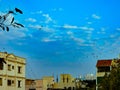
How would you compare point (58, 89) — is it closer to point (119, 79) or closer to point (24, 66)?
point (24, 66)

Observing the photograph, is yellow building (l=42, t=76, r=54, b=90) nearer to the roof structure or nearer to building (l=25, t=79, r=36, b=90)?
building (l=25, t=79, r=36, b=90)

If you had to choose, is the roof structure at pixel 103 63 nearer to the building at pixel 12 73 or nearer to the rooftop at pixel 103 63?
the rooftop at pixel 103 63

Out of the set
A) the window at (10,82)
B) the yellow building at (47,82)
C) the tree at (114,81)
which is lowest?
the tree at (114,81)

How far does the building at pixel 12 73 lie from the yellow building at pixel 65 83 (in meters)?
19.4

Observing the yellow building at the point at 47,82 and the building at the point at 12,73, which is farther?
the yellow building at the point at 47,82

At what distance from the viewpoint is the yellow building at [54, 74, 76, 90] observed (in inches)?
3588

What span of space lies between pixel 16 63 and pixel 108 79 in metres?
30.0

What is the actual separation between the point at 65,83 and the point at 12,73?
28.0 metres

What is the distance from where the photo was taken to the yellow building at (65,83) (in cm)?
9114

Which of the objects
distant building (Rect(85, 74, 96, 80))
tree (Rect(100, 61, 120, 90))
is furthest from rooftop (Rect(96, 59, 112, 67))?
tree (Rect(100, 61, 120, 90))

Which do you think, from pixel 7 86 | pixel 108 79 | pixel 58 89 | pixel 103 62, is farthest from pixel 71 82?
pixel 108 79

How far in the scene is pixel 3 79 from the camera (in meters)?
64.2

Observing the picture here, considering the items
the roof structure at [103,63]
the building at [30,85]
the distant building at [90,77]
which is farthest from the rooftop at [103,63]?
the building at [30,85]

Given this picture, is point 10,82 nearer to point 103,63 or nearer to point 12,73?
point 12,73
